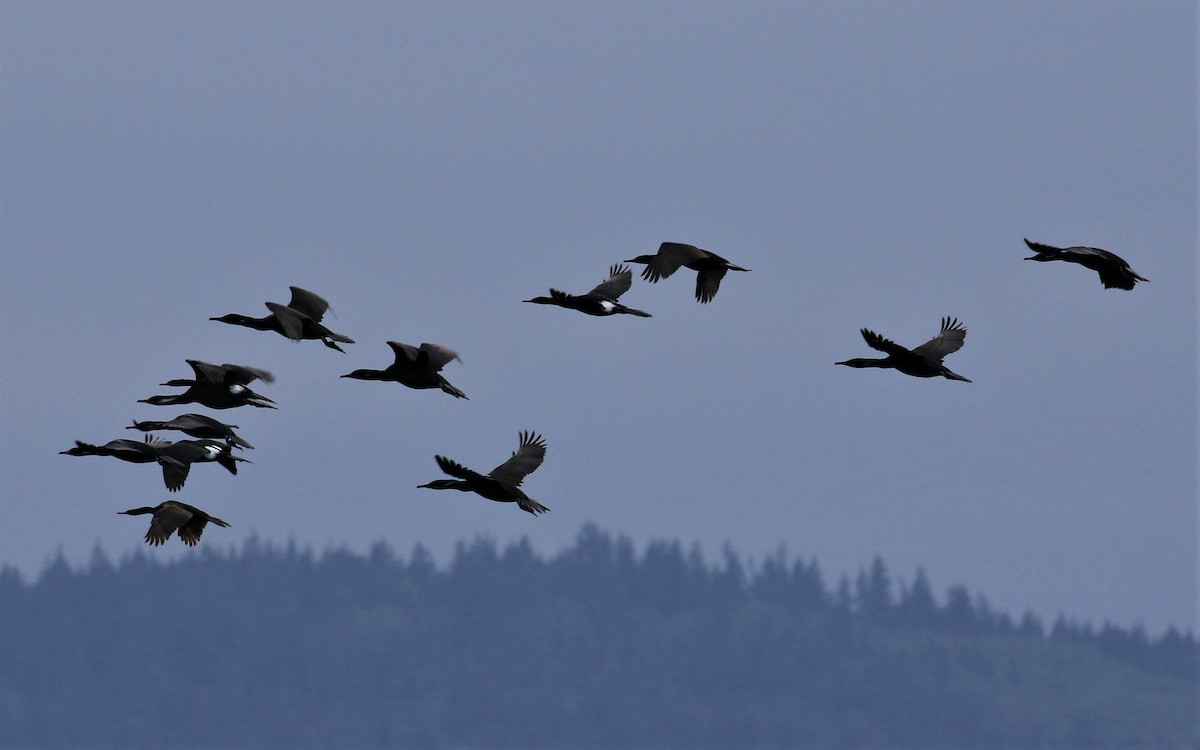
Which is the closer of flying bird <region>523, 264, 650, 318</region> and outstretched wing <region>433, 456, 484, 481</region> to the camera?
outstretched wing <region>433, 456, 484, 481</region>

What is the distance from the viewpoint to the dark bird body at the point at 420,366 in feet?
134

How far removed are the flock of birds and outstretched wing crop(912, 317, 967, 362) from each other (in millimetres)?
19

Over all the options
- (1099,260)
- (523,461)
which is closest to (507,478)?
(523,461)

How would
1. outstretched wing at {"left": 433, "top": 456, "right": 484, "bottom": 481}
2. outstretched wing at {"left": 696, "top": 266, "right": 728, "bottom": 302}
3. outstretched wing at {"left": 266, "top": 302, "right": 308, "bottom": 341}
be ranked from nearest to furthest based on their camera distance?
outstretched wing at {"left": 433, "top": 456, "right": 484, "bottom": 481} → outstretched wing at {"left": 266, "top": 302, "right": 308, "bottom": 341} → outstretched wing at {"left": 696, "top": 266, "right": 728, "bottom": 302}

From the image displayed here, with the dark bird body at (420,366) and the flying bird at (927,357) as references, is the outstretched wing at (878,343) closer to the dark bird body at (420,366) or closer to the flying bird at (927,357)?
the flying bird at (927,357)

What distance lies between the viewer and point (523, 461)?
139 feet

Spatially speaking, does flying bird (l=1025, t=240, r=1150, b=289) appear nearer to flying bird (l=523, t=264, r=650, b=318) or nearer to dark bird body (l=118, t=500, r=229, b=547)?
flying bird (l=523, t=264, r=650, b=318)

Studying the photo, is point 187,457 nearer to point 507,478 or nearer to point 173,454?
point 173,454

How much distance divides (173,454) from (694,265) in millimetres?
10567

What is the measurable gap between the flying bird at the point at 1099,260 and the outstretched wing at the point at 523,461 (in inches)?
375

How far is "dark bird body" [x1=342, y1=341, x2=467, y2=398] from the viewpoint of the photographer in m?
40.8

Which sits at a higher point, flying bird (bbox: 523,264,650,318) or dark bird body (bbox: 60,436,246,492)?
flying bird (bbox: 523,264,650,318)

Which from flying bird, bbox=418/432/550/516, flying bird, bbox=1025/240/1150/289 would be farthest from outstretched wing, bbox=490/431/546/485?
flying bird, bbox=1025/240/1150/289

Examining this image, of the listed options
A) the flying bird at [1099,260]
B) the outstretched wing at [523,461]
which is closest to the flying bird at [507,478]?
the outstretched wing at [523,461]
